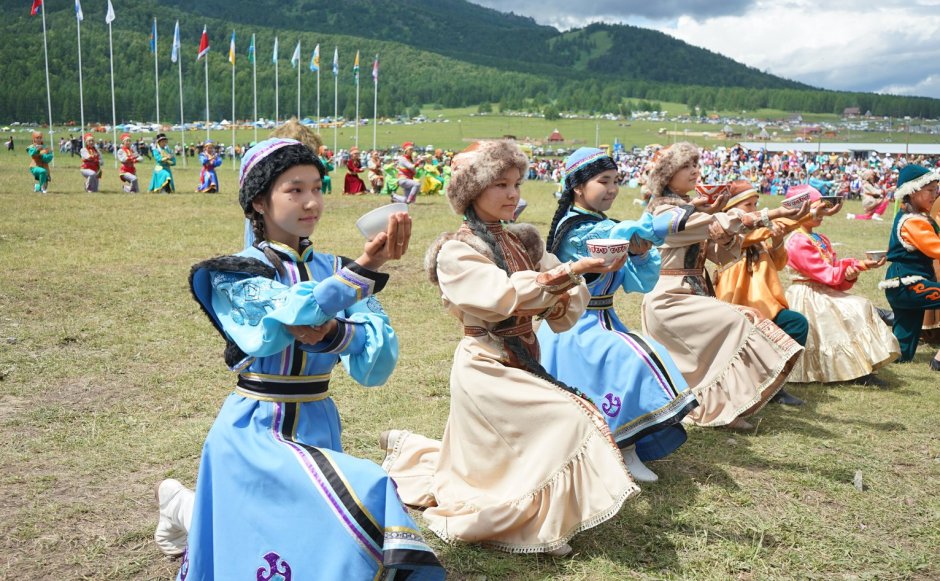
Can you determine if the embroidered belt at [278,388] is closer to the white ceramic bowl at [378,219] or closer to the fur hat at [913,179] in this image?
the white ceramic bowl at [378,219]

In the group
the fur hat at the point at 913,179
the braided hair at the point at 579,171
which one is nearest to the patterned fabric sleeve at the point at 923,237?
the fur hat at the point at 913,179

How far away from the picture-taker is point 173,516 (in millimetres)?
3572

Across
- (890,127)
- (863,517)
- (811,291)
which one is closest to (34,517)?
(863,517)

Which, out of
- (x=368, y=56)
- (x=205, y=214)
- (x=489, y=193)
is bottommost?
(x=205, y=214)

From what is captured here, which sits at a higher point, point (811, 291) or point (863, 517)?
point (811, 291)

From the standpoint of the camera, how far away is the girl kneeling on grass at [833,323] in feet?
24.1

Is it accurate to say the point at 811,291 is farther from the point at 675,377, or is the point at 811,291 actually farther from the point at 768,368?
the point at 675,377

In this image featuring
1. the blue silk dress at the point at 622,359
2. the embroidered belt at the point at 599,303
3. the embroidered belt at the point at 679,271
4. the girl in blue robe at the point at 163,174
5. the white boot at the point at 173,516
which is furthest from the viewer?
the girl in blue robe at the point at 163,174

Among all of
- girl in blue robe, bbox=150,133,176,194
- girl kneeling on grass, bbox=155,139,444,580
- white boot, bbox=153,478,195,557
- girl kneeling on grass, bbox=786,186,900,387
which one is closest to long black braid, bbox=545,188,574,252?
girl kneeling on grass, bbox=155,139,444,580

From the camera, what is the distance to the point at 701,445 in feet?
18.5

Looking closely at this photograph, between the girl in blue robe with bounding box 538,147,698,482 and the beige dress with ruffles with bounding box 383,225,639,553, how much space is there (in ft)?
2.72

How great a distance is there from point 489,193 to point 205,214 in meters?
15.1

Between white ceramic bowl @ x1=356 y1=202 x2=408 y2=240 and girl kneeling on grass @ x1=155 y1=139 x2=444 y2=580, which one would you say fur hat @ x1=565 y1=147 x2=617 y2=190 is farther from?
white ceramic bowl @ x1=356 y1=202 x2=408 y2=240

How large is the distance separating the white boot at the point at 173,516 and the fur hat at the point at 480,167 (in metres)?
1.86
